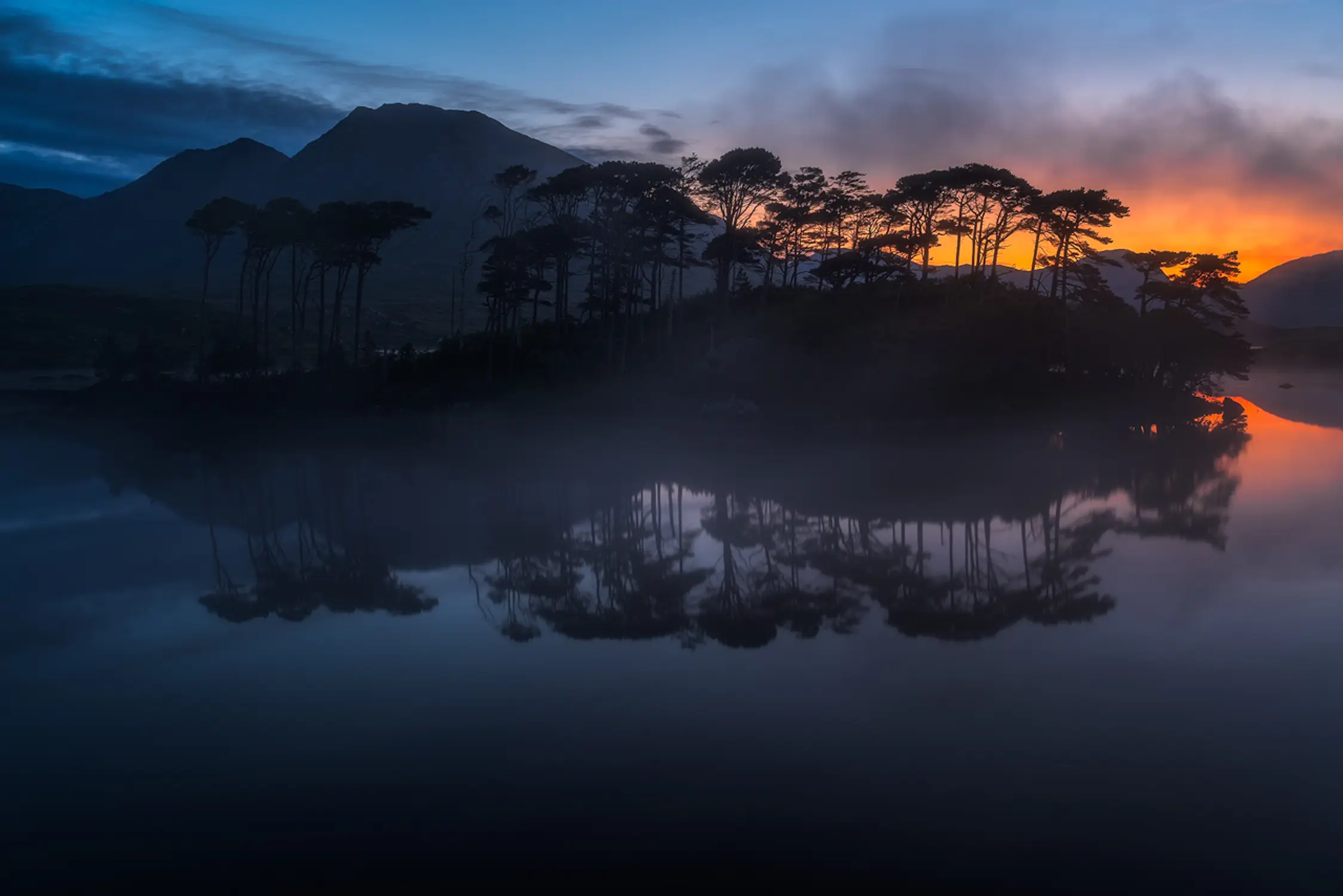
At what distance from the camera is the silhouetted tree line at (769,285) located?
32.9m

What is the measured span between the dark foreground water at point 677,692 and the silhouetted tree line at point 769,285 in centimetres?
1738

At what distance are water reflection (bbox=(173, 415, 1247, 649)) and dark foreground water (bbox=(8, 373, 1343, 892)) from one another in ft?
0.32

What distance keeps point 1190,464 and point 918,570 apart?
14273mm

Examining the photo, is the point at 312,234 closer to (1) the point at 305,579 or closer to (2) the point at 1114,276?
(1) the point at 305,579

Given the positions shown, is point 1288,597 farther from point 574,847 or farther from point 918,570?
point 574,847

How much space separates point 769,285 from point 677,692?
34.3 metres

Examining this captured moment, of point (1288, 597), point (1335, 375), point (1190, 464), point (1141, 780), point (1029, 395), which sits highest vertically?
point (1335, 375)

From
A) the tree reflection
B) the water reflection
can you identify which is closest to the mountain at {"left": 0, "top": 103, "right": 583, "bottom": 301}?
the water reflection

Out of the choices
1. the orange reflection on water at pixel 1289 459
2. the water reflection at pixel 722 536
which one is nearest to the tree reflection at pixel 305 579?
the water reflection at pixel 722 536

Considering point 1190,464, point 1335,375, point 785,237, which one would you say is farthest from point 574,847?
point 1335,375

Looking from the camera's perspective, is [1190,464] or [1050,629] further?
[1190,464]

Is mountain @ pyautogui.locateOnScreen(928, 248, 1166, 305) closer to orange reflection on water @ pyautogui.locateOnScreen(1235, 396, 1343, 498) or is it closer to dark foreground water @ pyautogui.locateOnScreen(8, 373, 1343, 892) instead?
orange reflection on water @ pyautogui.locateOnScreen(1235, 396, 1343, 498)

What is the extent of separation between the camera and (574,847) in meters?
5.28

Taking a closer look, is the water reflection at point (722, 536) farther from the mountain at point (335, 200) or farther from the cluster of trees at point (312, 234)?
the mountain at point (335, 200)
